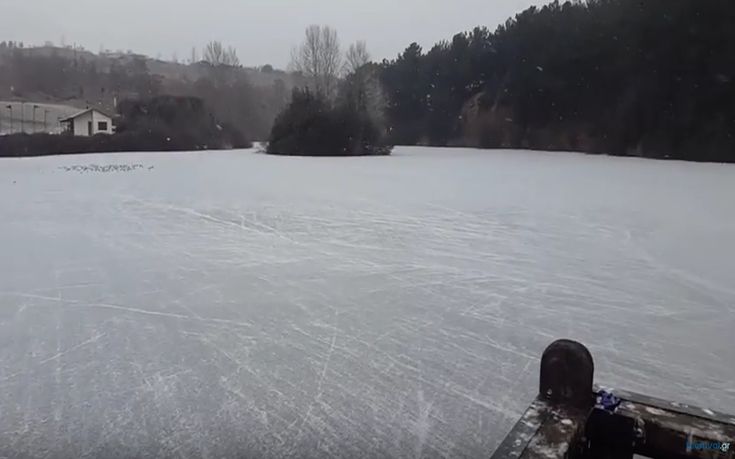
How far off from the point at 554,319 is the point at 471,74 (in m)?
29.5

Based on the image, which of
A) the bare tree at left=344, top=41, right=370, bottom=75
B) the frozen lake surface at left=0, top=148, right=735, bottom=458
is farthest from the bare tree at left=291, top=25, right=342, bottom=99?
the frozen lake surface at left=0, top=148, right=735, bottom=458

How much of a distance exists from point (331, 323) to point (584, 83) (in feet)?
78.8

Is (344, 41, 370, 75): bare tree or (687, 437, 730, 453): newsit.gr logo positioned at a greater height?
(344, 41, 370, 75): bare tree

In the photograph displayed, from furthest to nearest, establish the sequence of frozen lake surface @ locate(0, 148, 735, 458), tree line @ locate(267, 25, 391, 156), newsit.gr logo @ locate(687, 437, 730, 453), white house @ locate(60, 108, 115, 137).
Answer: white house @ locate(60, 108, 115, 137)
tree line @ locate(267, 25, 391, 156)
frozen lake surface @ locate(0, 148, 735, 458)
newsit.gr logo @ locate(687, 437, 730, 453)

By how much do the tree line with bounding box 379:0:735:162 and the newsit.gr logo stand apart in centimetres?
1922

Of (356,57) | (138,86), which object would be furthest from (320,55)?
(138,86)

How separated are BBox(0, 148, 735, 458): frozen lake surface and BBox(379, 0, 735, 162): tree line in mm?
14774

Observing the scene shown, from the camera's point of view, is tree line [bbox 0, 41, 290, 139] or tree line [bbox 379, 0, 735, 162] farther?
tree line [bbox 0, 41, 290, 139]

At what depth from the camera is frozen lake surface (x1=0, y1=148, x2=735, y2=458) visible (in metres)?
1.91

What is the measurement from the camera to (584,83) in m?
24.1

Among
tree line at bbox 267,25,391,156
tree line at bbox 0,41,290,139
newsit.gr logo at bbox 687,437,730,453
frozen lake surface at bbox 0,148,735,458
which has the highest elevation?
tree line at bbox 0,41,290,139

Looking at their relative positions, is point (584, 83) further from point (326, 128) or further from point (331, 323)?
point (331, 323)

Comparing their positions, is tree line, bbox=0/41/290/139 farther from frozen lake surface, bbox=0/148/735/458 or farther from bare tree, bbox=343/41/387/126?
frozen lake surface, bbox=0/148/735/458

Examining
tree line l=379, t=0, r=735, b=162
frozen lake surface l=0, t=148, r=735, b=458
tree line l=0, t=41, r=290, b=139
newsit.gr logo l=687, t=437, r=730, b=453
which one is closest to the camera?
newsit.gr logo l=687, t=437, r=730, b=453
